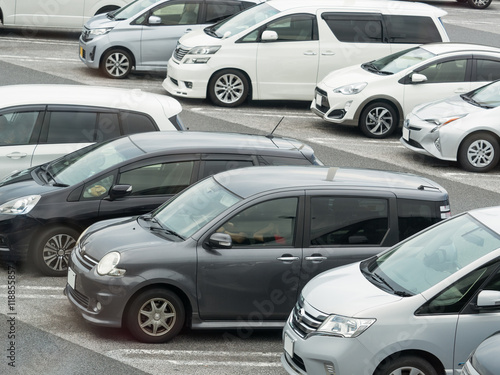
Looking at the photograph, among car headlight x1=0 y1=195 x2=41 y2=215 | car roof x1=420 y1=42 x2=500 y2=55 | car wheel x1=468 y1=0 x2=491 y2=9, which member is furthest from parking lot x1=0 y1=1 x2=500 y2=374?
car wheel x1=468 y1=0 x2=491 y2=9

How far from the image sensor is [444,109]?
16.0 m

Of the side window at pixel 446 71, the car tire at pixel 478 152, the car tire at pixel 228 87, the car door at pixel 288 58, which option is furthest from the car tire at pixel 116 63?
the car tire at pixel 478 152

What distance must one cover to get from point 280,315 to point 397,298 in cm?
175

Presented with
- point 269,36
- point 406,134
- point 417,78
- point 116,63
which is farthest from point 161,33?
point 406,134

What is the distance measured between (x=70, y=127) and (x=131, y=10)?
8.88 metres

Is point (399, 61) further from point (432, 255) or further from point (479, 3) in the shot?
point (479, 3)

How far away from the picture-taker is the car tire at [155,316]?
866 centimetres

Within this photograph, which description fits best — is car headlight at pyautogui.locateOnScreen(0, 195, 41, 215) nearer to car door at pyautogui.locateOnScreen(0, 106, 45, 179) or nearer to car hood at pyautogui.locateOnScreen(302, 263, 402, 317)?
car door at pyautogui.locateOnScreen(0, 106, 45, 179)

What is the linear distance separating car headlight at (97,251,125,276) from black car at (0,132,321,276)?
154 cm

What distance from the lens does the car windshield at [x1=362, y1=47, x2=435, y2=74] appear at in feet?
57.6

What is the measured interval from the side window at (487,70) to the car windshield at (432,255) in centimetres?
955

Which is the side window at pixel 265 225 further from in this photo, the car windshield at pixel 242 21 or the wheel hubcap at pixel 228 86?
the car windshield at pixel 242 21

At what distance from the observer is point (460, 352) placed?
7289 millimetres

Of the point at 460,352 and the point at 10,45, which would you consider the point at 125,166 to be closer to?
the point at 460,352
